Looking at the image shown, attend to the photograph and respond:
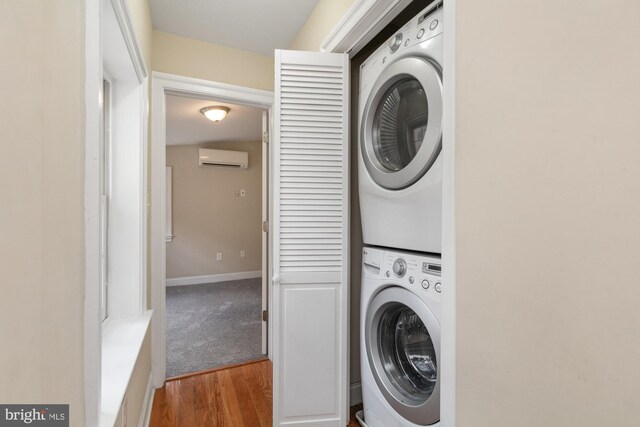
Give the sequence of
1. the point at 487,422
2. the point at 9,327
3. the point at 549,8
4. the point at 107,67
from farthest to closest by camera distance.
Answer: the point at 107,67, the point at 487,422, the point at 549,8, the point at 9,327

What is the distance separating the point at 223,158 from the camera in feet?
15.6

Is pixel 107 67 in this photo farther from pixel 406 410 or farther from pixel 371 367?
pixel 406 410

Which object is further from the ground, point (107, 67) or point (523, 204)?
point (107, 67)

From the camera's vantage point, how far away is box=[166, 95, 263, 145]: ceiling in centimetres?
322

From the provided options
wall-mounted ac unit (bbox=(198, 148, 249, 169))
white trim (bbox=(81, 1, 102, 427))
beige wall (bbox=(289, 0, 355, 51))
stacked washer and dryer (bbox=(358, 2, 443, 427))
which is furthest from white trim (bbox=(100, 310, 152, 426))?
wall-mounted ac unit (bbox=(198, 148, 249, 169))

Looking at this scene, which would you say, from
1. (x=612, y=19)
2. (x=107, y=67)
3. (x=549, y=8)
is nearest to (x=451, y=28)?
(x=549, y=8)

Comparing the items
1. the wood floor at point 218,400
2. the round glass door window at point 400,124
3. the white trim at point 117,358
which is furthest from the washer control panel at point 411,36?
the wood floor at point 218,400

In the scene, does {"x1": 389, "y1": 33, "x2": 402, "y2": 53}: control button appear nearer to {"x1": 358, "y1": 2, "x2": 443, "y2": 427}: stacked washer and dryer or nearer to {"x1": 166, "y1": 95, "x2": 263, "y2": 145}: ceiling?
{"x1": 358, "y1": 2, "x2": 443, "y2": 427}: stacked washer and dryer

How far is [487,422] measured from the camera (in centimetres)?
66

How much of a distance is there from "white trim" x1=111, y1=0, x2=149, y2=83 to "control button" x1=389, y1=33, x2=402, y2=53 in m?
1.04

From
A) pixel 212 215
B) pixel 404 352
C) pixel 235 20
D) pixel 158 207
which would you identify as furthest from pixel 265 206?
pixel 212 215

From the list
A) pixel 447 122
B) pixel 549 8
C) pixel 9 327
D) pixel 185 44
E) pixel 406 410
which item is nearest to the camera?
pixel 9 327

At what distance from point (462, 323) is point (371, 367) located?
835 millimetres

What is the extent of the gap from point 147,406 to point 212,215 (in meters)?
3.55
